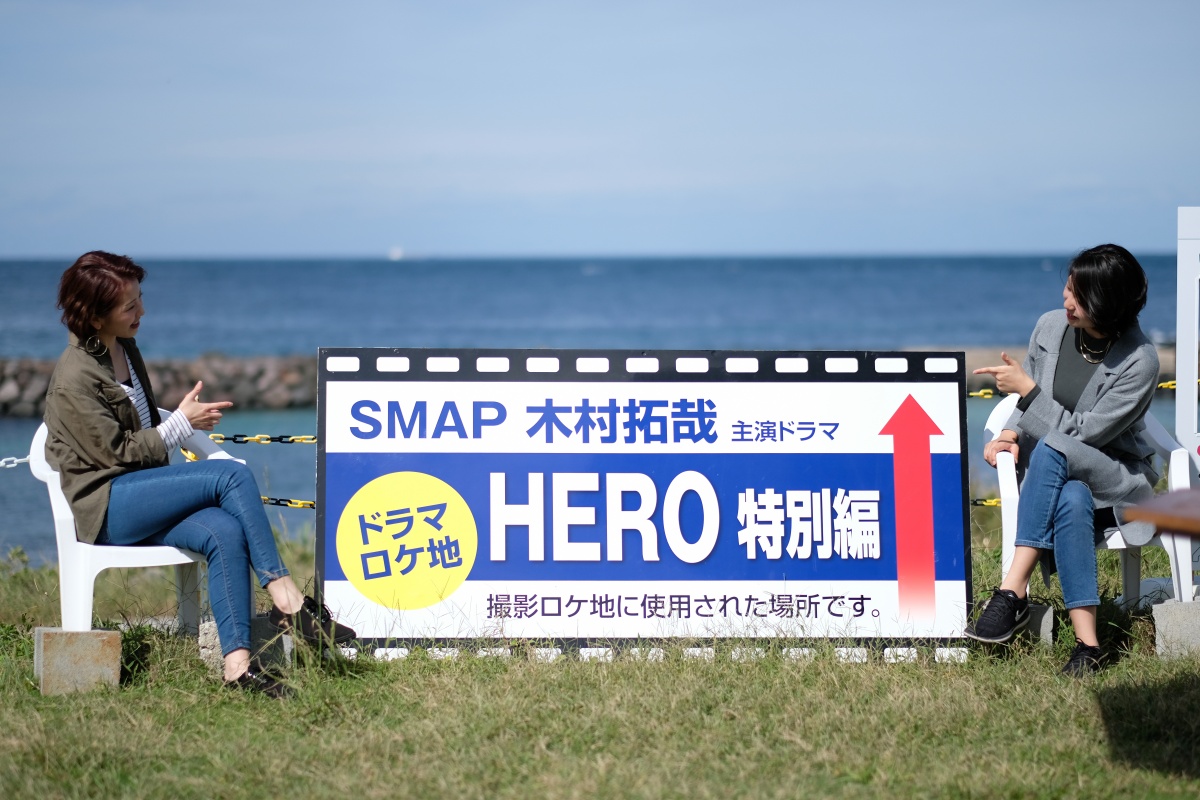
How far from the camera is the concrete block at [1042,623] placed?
4.57 metres

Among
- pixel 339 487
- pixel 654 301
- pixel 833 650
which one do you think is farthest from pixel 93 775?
pixel 654 301

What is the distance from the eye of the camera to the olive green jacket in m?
4.26

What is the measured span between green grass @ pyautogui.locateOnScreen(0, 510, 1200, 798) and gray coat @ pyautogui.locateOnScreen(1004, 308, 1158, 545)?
62 cm

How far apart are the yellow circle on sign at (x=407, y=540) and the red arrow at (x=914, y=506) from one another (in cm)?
172

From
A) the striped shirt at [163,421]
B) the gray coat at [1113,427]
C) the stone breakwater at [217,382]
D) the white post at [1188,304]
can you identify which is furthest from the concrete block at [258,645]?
the stone breakwater at [217,382]

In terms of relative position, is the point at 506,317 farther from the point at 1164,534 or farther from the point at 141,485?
the point at 1164,534

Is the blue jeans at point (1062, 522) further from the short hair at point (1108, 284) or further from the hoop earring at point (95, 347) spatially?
the hoop earring at point (95, 347)

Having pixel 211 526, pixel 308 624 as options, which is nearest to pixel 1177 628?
pixel 308 624

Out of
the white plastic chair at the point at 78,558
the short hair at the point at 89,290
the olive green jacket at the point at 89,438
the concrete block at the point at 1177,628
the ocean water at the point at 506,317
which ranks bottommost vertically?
the concrete block at the point at 1177,628

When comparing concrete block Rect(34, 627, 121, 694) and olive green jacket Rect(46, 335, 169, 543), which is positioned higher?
olive green jacket Rect(46, 335, 169, 543)

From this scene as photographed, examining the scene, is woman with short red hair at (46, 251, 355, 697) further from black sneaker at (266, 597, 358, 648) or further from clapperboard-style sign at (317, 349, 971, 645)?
clapperboard-style sign at (317, 349, 971, 645)

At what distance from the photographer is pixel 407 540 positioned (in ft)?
15.2

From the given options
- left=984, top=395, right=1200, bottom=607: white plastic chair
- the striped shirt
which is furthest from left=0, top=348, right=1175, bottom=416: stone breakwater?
left=984, top=395, right=1200, bottom=607: white plastic chair

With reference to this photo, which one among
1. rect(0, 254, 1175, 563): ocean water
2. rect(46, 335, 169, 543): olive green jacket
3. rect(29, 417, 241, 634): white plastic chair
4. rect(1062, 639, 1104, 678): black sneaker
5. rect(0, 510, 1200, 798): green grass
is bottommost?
rect(0, 510, 1200, 798): green grass
